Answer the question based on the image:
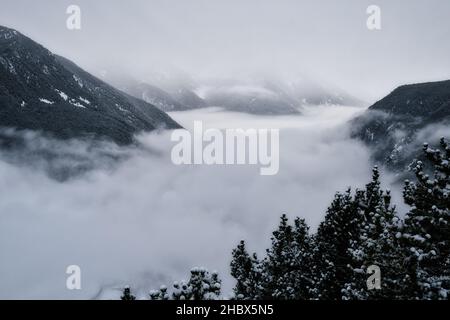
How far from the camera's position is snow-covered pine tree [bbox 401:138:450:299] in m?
12.9

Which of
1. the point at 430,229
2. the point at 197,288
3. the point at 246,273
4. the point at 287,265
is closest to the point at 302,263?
the point at 287,265

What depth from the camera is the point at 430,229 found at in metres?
15.5

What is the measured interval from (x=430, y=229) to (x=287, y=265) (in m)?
Result: 17.4

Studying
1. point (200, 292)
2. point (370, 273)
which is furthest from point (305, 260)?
point (200, 292)

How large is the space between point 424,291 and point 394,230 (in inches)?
97.6

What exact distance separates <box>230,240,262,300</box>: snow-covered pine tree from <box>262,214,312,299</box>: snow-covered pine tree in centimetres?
62

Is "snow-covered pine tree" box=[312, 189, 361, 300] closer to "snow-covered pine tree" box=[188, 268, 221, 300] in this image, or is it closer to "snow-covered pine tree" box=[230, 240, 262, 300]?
"snow-covered pine tree" box=[230, 240, 262, 300]

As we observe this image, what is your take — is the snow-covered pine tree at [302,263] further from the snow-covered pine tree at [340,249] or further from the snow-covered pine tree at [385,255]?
the snow-covered pine tree at [385,255]

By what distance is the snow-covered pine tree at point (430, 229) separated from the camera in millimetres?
12906

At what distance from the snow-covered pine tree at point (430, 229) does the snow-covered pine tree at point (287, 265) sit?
13.8m

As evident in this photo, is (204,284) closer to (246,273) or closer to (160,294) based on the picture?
(160,294)

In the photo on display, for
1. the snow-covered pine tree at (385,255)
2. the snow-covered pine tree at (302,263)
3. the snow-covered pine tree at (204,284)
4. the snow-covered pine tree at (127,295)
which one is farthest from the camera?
the snow-covered pine tree at (302,263)

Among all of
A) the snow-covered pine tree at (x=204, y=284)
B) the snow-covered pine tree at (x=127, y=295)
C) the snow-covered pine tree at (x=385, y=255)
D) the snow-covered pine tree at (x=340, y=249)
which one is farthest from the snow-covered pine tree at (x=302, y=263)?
the snow-covered pine tree at (x=127, y=295)
